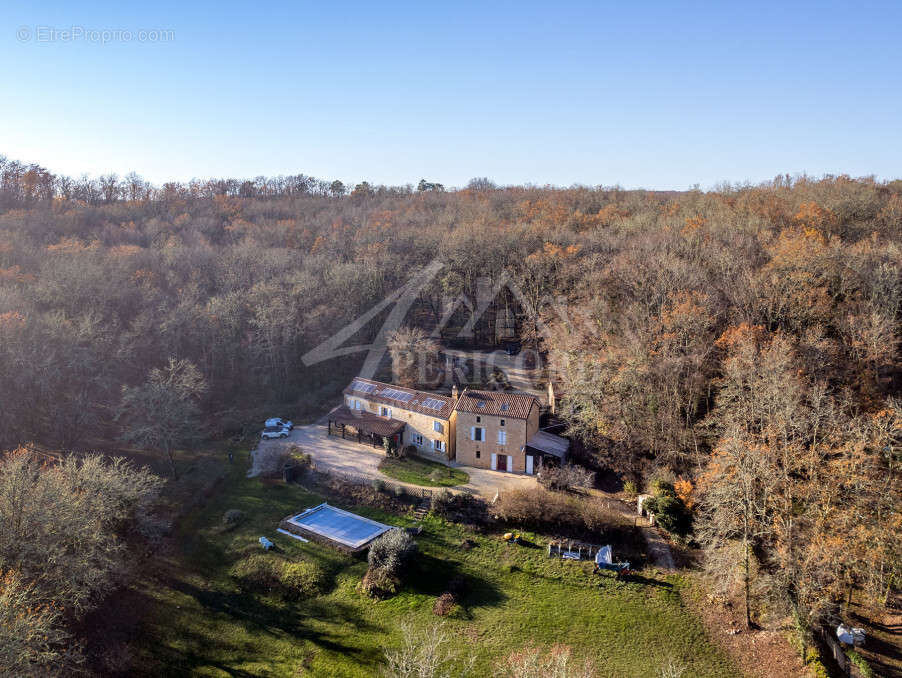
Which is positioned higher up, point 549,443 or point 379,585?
point 549,443

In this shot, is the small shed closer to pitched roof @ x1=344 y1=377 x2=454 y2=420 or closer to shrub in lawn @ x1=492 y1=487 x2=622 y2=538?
shrub in lawn @ x1=492 y1=487 x2=622 y2=538

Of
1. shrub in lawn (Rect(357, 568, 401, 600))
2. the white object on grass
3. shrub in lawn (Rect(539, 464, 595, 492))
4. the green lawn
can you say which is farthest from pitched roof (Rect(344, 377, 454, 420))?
shrub in lawn (Rect(357, 568, 401, 600))

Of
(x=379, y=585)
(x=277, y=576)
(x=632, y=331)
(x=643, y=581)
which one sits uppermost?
(x=632, y=331)

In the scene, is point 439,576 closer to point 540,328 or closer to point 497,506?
point 497,506

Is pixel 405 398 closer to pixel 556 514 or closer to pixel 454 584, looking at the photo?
pixel 556 514

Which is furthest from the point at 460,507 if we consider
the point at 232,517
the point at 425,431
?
the point at 232,517

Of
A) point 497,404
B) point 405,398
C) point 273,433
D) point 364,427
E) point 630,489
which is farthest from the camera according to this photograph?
point 273,433

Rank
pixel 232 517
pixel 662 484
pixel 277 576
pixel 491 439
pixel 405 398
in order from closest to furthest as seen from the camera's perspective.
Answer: pixel 277 576, pixel 232 517, pixel 662 484, pixel 491 439, pixel 405 398
